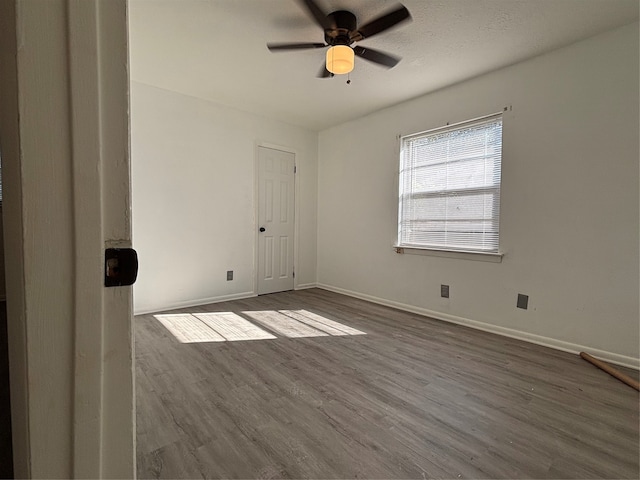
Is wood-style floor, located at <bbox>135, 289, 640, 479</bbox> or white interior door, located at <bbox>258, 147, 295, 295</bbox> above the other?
white interior door, located at <bbox>258, 147, 295, 295</bbox>

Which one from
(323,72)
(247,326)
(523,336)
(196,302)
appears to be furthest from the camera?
(196,302)

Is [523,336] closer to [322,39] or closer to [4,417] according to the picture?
[322,39]

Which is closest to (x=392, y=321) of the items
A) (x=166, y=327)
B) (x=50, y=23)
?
(x=166, y=327)

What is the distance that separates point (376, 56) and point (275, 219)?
9.01 ft

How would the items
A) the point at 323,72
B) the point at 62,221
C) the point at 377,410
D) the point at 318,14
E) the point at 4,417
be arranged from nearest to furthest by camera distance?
the point at 62,221 → the point at 4,417 → the point at 377,410 → the point at 318,14 → the point at 323,72

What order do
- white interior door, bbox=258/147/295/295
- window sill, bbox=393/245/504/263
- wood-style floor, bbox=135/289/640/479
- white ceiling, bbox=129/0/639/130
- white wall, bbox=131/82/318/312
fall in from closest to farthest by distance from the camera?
wood-style floor, bbox=135/289/640/479 → white ceiling, bbox=129/0/639/130 → window sill, bbox=393/245/504/263 → white wall, bbox=131/82/318/312 → white interior door, bbox=258/147/295/295

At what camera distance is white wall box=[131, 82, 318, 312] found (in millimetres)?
3492

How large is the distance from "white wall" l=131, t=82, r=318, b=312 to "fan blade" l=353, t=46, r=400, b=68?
7.57 ft

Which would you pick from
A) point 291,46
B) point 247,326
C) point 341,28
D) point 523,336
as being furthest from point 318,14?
point 523,336

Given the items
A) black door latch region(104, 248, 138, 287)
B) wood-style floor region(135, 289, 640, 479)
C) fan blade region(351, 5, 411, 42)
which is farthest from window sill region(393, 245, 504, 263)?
black door latch region(104, 248, 138, 287)

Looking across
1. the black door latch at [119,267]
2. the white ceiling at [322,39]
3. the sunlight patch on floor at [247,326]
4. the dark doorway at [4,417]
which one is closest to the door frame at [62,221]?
the black door latch at [119,267]

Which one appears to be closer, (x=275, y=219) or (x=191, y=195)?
(x=191, y=195)

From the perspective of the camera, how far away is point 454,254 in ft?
11.0

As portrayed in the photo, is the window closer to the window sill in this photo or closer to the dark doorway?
the window sill
